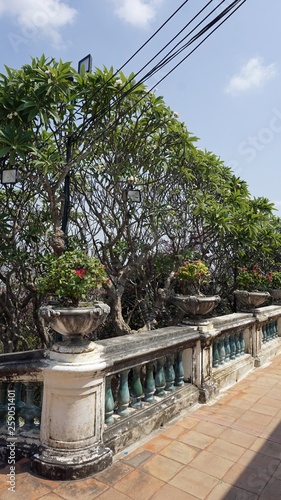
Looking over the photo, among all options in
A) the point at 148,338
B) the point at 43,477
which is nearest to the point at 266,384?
the point at 148,338

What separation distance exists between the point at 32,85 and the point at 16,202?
2.89m

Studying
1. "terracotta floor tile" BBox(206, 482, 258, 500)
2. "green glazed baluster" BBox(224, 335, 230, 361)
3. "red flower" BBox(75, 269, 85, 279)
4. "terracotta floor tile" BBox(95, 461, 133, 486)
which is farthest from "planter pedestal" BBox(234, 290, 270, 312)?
"red flower" BBox(75, 269, 85, 279)

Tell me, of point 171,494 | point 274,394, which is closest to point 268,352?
point 274,394

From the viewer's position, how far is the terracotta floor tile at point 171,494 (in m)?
2.28

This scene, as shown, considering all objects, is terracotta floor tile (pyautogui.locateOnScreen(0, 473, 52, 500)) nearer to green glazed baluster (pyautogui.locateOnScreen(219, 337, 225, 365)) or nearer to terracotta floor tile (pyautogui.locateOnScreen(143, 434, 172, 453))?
terracotta floor tile (pyautogui.locateOnScreen(143, 434, 172, 453))

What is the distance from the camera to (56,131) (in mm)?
5410

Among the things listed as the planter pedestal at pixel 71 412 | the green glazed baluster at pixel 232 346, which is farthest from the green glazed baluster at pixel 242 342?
the planter pedestal at pixel 71 412

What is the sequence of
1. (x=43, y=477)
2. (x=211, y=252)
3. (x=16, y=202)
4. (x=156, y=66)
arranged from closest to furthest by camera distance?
(x=43, y=477)
(x=156, y=66)
(x=16, y=202)
(x=211, y=252)

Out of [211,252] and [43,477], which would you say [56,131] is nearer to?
[43,477]

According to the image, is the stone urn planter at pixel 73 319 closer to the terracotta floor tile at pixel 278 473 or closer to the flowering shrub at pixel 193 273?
the terracotta floor tile at pixel 278 473

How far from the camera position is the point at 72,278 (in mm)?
2633

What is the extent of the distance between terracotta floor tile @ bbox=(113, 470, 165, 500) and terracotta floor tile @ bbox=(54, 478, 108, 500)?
130mm

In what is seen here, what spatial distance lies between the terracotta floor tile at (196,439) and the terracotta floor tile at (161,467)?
0.37 m

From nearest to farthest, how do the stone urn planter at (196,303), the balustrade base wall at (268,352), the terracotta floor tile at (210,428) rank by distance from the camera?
the terracotta floor tile at (210,428)
the stone urn planter at (196,303)
the balustrade base wall at (268,352)
